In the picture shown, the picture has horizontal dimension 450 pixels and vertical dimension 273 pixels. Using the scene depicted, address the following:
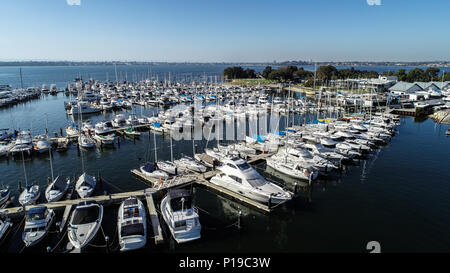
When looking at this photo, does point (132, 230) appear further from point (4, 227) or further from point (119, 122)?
point (119, 122)

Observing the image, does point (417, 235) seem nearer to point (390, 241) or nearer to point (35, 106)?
point (390, 241)

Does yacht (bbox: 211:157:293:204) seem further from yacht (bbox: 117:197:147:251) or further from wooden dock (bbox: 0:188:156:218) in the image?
yacht (bbox: 117:197:147:251)

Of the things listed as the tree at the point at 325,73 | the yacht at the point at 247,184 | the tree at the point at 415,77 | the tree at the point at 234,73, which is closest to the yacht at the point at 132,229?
the yacht at the point at 247,184

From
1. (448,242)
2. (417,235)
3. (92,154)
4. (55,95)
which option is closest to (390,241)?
(417,235)

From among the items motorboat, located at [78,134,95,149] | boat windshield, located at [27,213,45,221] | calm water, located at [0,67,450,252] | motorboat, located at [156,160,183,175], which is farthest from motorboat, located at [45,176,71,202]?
motorboat, located at [78,134,95,149]

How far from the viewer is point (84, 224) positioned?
19.6 m

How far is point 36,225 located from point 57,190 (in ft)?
20.3

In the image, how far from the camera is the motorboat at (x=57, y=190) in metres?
24.5

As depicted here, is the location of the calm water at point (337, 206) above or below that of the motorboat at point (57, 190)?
below

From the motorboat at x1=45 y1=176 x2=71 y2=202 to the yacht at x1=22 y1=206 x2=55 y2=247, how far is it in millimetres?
3880

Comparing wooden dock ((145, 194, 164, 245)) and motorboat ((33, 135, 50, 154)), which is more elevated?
motorboat ((33, 135, 50, 154))

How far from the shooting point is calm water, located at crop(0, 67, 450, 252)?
802 inches

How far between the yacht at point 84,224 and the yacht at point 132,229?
180 cm

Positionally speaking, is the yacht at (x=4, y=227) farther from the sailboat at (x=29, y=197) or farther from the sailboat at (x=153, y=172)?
the sailboat at (x=153, y=172)
